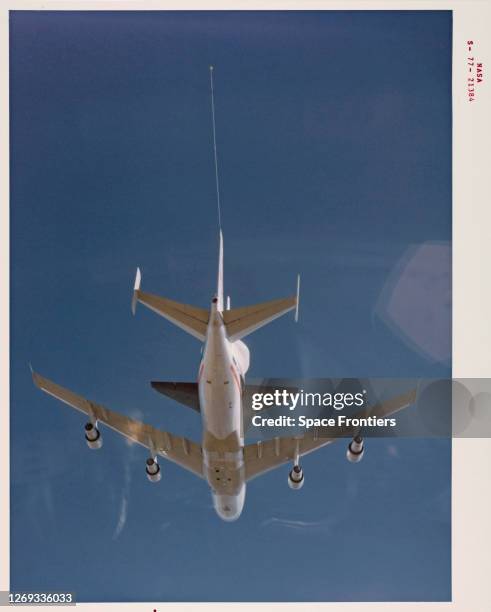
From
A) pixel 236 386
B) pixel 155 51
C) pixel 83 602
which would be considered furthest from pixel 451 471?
pixel 155 51

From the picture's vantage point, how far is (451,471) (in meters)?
13.1

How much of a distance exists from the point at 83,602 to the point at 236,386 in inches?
131

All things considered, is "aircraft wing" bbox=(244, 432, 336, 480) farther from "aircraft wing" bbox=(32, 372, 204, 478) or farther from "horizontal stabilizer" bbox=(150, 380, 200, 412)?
"horizontal stabilizer" bbox=(150, 380, 200, 412)

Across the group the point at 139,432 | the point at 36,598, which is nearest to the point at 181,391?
the point at 139,432

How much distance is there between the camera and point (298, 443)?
1419 centimetres

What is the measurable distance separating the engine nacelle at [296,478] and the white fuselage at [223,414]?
80 cm

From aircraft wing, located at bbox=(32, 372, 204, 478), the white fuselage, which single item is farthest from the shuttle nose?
aircraft wing, located at bbox=(32, 372, 204, 478)

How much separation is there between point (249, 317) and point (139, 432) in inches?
118

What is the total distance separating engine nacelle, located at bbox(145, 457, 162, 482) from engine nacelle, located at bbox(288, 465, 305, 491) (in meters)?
1.84

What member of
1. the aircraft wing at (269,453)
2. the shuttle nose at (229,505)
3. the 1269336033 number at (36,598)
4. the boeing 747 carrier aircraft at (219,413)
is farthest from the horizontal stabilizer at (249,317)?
the 1269336033 number at (36,598)

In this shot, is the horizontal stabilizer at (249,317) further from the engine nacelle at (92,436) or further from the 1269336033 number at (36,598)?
the 1269336033 number at (36,598)

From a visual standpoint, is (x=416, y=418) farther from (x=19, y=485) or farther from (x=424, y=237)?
(x=19, y=485)

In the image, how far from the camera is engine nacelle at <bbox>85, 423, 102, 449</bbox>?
14.3 metres
